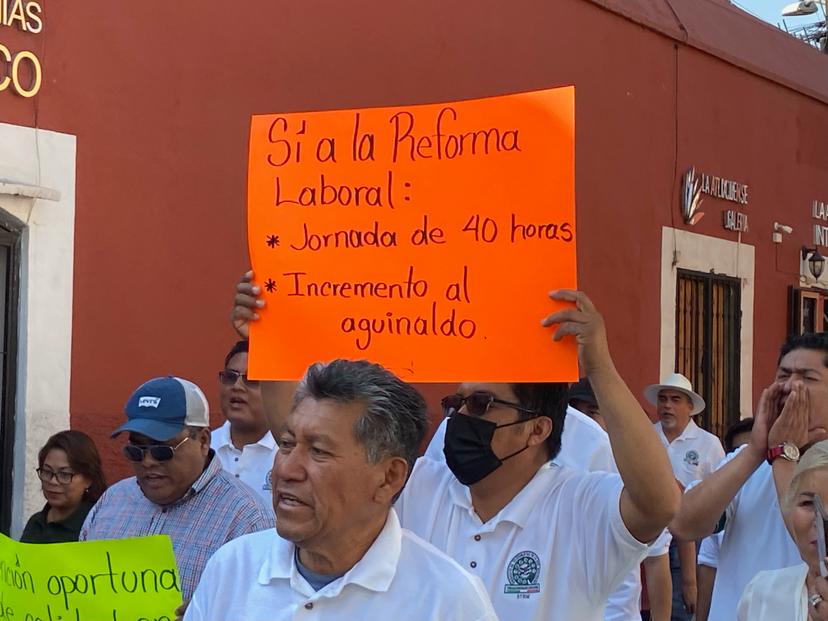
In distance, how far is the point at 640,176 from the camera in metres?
12.8

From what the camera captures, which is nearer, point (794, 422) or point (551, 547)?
point (551, 547)

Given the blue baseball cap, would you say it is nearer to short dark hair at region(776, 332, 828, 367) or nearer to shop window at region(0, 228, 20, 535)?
short dark hair at region(776, 332, 828, 367)

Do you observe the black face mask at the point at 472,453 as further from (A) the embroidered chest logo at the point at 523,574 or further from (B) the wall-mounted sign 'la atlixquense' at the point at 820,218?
(B) the wall-mounted sign 'la atlixquense' at the point at 820,218

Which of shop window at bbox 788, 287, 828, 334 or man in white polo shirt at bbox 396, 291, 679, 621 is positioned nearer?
man in white polo shirt at bbox 396, 291, 679, 621

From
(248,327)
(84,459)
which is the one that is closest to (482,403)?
(248,327)

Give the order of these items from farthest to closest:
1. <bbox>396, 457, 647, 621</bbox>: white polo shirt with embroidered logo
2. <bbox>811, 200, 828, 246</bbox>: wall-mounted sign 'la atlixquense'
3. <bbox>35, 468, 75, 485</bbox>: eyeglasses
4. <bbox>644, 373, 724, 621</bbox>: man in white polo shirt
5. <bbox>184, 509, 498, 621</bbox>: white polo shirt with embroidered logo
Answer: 1. <bbox>811, 200, 828, 246</bbox>: wall-mounted sign 'la atlixquense'
2. <bbox>644, 373, 724, 621</bbox>: man in white polo shirt
3. <bbox>35, 468, 75, 485</bbox>: eyeglasses
4. <bbox>396, 457, 647, 621</bbox>: white polo shirt with embroidered logo
5. <bbox>184, 509, 498, 621</bbox>: white polo shirt with embroidered logo

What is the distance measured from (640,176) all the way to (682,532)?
8732 mm

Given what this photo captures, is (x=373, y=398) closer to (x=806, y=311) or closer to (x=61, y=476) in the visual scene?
(x=61, y=476)

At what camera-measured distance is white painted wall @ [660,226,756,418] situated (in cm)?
1301

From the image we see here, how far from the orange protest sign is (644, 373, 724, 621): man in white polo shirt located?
458cm

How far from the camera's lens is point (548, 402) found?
3.42 m

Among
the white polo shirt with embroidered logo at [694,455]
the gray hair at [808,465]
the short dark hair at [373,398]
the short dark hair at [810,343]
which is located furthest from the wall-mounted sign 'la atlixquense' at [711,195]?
the short dark hair at [373,398]

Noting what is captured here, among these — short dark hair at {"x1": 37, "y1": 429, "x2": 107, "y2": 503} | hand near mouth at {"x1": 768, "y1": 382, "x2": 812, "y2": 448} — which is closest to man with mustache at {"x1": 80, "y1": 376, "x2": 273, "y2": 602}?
short dark hair at {"x1": 37, "y1": 429, "x2": 107, "y2": 503}

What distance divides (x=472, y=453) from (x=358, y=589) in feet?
2.84
